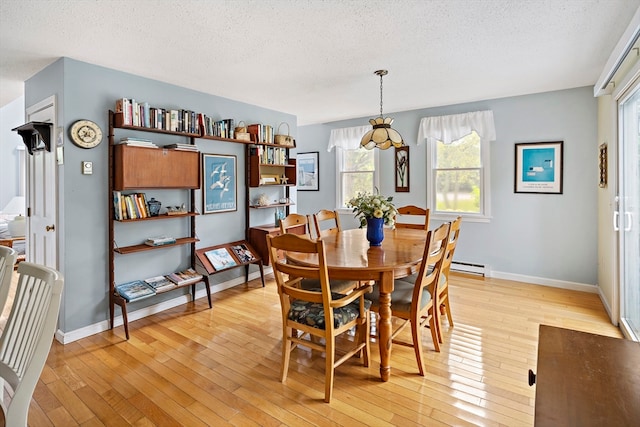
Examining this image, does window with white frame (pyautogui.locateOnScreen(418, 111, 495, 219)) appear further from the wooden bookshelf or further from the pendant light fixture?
the wooden bookshelf

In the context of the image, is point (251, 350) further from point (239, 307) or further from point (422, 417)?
point (422, 417)

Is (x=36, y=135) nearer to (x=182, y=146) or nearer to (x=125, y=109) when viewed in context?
(x=125, y=109)

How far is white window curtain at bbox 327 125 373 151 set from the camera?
573 cm

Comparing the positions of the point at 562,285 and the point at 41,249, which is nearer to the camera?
the point at 41,249

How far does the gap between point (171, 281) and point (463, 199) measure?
388cm

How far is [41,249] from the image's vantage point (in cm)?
331

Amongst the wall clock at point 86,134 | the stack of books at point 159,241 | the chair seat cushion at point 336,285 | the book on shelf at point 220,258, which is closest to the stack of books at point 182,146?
the wall clock at point 86,134

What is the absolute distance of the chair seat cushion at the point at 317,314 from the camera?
7.13 ft

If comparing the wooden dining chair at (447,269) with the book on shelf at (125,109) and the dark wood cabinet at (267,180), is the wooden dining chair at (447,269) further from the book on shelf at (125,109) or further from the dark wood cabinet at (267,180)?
the book on shelf at (125,109)

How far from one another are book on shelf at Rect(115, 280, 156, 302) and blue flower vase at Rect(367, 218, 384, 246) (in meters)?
2.10

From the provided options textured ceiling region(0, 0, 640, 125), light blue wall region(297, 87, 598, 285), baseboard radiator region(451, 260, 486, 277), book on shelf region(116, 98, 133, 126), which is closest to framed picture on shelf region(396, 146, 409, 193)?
light blue wall region(297, 87, 598, 285)

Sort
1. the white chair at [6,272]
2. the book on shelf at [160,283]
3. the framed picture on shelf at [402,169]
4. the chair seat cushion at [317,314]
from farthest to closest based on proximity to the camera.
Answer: the framed picture on shelf at [402,169] < the book on shelf at [160,283] < the chair seat cushion at [317,314] < the white chair at [6,272]

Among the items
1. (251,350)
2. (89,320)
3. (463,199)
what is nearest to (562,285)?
(463,199)

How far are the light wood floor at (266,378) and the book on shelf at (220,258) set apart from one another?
63 cm
